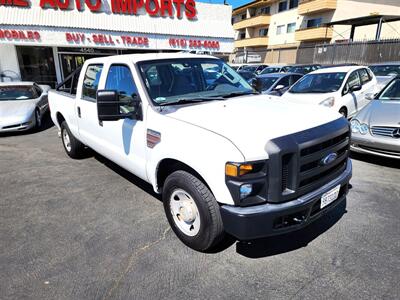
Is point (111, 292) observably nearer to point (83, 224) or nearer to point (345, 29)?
point (83, 224)

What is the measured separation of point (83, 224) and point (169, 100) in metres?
1.80

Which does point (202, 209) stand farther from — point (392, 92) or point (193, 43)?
Answer: point (193, 43)

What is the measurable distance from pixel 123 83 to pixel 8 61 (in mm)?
15300

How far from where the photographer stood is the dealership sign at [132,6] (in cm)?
1488

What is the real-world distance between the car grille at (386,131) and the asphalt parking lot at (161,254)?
83 cm

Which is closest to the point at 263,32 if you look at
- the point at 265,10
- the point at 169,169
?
the point at 265,10

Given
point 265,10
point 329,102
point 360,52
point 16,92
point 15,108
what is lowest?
point 15,108

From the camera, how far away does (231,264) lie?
279 centimetres

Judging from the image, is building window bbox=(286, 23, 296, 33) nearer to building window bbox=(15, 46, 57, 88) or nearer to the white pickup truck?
building window bbox=(15, 46, 57, 88)

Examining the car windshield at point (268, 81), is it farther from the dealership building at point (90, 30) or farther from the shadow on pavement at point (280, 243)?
the dealership building at point (90, 30)

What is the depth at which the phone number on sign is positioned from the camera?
57.7ft

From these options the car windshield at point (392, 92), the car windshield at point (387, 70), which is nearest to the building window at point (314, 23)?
the car windshield at point (387, 70)

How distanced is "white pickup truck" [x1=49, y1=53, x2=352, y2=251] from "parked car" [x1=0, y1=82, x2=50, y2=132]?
5.50 meters

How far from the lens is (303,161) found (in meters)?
2.45
